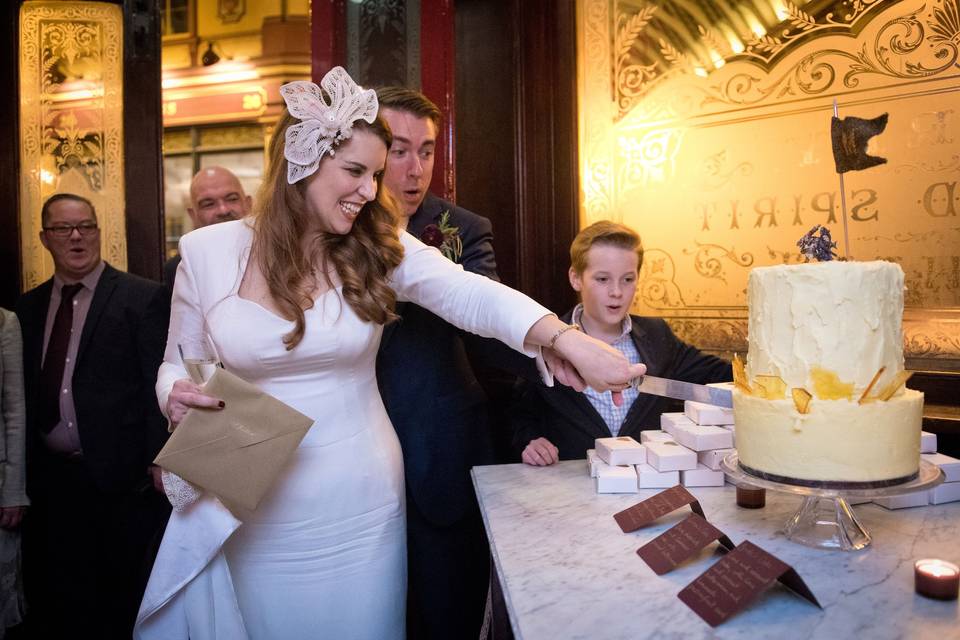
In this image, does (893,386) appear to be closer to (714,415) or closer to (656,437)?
(714,415)

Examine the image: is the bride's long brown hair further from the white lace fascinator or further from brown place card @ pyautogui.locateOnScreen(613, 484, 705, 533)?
brown place card @ pyautogui.locateOnScreen(613, 484, 705, 533)

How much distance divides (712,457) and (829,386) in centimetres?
51

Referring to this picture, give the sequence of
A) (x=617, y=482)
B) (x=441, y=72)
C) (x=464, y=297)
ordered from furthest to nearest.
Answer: (x=441, y=72), (x=464, y=297), (x=617, y=482)

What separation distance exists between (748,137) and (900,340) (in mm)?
2205

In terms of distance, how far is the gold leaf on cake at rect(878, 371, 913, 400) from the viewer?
4.43 ft

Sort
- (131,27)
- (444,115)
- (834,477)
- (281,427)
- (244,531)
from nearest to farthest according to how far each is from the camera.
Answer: (834,477) < (281,427) < (244,531) < (444,115) < (131,27)

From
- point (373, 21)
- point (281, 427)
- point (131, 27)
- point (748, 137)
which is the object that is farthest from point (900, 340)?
point (131, 27)

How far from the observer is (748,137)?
338 cm

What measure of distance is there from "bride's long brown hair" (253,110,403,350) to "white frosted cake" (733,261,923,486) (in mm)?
956

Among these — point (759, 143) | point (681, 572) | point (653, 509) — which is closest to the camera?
point (681, 572)

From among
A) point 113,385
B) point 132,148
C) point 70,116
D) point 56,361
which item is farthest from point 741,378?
point 70,116

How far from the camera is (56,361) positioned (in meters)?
3.39

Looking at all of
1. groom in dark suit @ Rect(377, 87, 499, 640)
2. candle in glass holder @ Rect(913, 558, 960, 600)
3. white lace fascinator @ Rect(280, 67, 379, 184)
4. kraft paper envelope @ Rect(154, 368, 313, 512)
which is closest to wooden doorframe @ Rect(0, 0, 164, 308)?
groom in dark suit @ Rect(377, 87, 499, 640)

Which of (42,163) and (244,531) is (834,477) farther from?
(42,163)
